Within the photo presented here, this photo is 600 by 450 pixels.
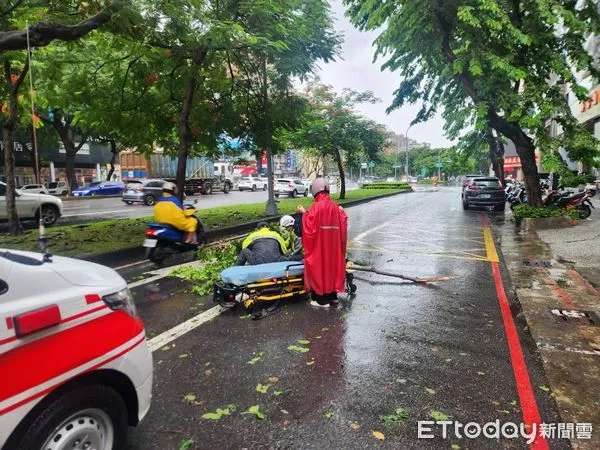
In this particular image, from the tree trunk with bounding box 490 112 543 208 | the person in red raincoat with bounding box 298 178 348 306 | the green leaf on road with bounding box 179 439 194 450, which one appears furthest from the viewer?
the tree trunk with bounding box 490 112 543 208

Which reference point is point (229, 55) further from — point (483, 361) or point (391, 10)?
point (483, 361)

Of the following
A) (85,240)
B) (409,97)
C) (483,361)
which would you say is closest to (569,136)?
(409,97)

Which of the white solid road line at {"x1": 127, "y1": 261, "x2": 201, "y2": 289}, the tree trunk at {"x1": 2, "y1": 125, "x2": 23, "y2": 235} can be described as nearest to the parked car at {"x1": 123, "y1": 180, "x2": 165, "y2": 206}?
the tree trunk at {"x1": 2, "y1": 125, "x2": 23, "y2": 235}

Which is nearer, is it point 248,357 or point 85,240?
point 248,357

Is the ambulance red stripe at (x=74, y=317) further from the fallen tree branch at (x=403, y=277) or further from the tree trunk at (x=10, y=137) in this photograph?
the tree trunk at (x=10, y=137)

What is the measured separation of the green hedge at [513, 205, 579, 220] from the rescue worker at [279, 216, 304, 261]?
10.7 metres

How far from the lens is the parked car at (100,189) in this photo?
3228 cm

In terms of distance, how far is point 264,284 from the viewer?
5316mm

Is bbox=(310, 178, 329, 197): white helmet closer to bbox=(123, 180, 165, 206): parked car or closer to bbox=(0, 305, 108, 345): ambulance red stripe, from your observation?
bbox=(0, 305, 108, 345): ambulance red stripe

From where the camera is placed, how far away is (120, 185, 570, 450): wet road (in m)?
2.88

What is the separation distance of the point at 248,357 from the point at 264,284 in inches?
54.4

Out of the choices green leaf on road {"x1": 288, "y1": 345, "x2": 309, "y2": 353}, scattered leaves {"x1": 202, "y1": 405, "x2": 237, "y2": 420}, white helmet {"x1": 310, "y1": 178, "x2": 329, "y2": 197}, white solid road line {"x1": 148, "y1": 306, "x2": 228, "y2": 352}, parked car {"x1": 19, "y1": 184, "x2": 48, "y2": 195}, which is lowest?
scattered leaves {"x1": 202, "y1": 405, "x2": 237, "y2": 420}

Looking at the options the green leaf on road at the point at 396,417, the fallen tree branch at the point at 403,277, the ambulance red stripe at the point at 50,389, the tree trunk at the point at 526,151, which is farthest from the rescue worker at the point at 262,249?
the tree trunk at the point at 526,151

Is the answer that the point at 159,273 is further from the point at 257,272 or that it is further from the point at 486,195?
the point at 486,195
